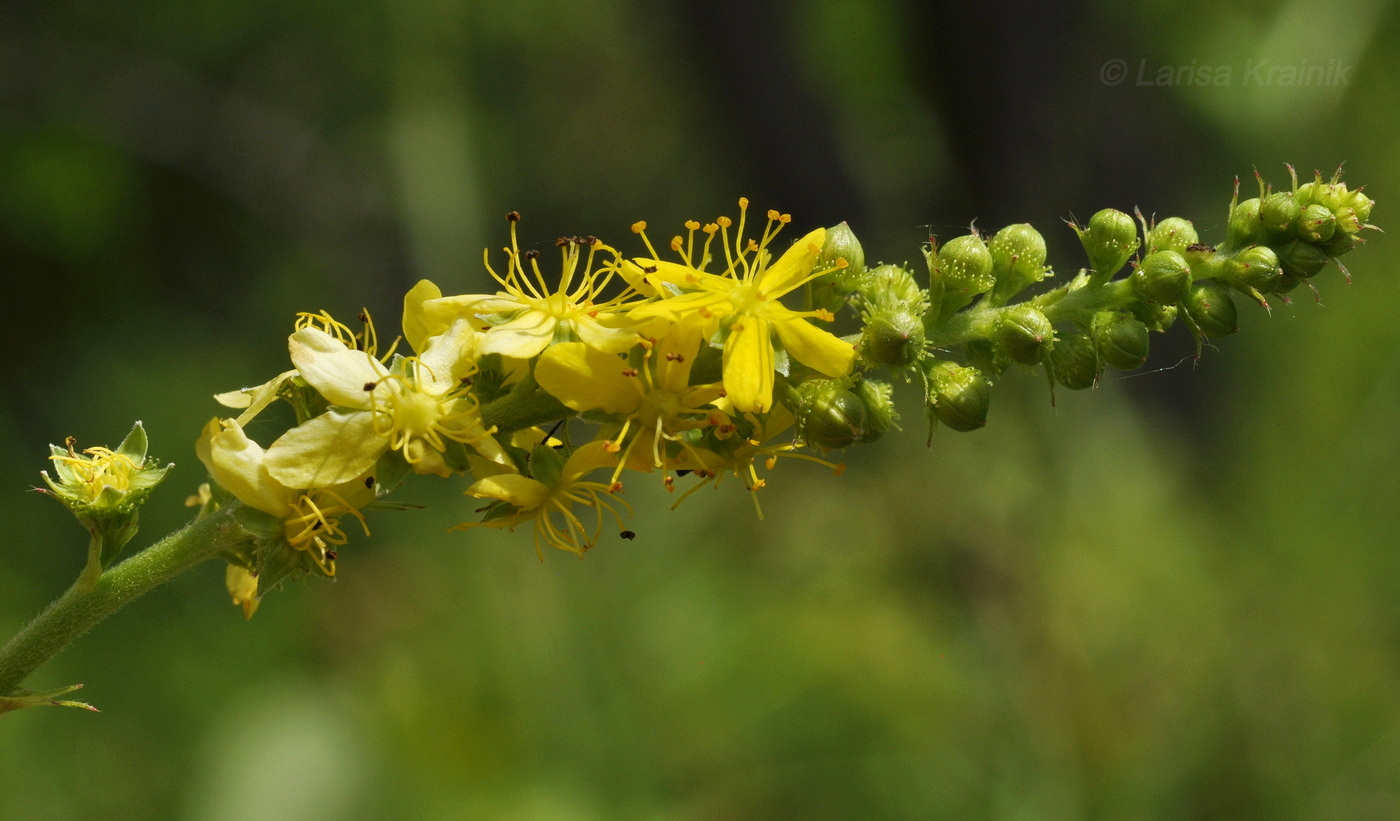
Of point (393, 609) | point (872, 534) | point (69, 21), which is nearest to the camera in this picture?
point (393, 609)

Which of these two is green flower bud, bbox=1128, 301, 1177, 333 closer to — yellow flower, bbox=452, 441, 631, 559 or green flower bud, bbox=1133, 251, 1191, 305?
green flower bud, bbox=1133, 251, 1191, 305

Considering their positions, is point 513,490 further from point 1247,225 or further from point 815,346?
point 1247,225

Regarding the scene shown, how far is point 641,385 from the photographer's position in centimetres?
223

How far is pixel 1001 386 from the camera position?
294 inches

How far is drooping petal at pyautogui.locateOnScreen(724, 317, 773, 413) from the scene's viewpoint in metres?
2.10

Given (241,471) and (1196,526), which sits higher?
(241,471)

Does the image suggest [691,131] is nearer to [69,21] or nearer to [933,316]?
[69,21]

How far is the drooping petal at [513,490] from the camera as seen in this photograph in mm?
2188

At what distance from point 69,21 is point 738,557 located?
25.0 ft

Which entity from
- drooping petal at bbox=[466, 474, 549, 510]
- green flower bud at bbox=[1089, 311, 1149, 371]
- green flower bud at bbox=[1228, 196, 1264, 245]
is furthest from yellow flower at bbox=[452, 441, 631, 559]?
green flower bud at bbox=[1228, 196, 1264, 245]

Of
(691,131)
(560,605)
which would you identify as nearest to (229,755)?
(560,605)

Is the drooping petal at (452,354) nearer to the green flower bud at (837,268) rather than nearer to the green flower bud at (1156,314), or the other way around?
the green flower bud at (837,268)

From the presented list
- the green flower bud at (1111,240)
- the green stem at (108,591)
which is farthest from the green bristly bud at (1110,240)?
the green stem at (108,591)

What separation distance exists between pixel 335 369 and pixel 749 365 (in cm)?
87
